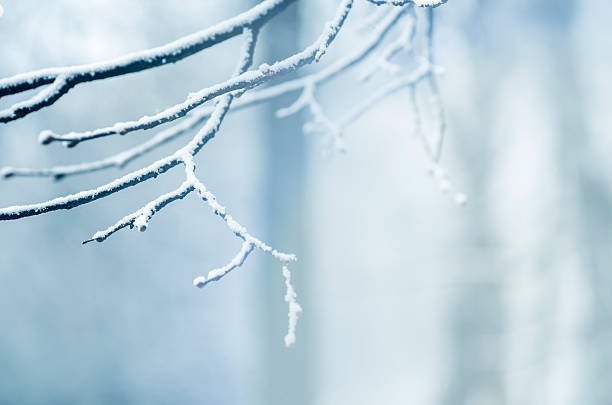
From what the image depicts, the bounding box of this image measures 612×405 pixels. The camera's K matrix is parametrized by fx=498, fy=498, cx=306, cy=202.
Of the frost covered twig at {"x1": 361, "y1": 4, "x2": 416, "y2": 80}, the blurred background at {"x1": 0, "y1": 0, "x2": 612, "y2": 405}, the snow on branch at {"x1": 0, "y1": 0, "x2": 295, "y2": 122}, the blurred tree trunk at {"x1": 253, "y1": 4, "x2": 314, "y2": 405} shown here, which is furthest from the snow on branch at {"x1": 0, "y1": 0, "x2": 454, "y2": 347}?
the blurred tree trunk at {"x1": 253, "y1": 4, "x2": 314, "y2": 405}

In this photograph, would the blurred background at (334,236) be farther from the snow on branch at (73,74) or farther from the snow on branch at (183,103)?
the snow on branch at (73,74)

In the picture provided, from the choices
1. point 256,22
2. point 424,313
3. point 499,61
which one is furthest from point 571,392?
point 256,22

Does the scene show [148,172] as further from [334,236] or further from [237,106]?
[334,236]

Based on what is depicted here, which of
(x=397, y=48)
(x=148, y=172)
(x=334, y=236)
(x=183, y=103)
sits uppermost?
(x=397, y=48)

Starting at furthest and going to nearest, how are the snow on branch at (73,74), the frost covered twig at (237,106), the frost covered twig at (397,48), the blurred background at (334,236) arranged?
the blurred background at (334,236) < the frost covered twig at (397,48) < the frost covered twig at (237,106) < the snow on branch at (73,74)

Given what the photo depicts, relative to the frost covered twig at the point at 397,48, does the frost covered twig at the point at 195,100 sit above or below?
below

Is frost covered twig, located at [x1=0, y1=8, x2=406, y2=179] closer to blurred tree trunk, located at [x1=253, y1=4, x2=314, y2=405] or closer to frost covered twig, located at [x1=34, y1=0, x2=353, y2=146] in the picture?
frost covered twig, located at [x1=34, y1=0, x2=353, y2=146]

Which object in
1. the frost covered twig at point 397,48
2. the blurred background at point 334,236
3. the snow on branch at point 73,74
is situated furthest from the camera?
the blurred background at point 334,236

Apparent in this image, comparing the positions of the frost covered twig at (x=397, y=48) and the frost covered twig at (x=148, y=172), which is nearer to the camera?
the frost covered twig at (x=148, y=172)

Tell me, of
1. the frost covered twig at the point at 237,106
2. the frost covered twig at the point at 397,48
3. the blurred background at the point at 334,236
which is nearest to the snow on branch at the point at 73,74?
the frost covered twig at the point at 237,106

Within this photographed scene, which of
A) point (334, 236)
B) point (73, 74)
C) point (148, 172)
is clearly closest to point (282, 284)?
point (334, 236)
